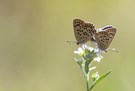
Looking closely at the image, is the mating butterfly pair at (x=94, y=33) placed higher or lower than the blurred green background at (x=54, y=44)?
higher

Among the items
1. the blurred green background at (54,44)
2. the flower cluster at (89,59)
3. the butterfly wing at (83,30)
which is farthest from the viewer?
the blurred green background at (54,44)

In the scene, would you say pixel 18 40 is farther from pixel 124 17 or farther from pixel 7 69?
pixel 124 17

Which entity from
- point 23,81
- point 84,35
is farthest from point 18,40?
point 84,35

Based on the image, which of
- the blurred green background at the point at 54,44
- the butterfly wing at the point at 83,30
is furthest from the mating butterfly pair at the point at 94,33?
the blurred green background at the point at 54,44

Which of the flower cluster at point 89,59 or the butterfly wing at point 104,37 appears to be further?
the butterfly wing at point 104,37

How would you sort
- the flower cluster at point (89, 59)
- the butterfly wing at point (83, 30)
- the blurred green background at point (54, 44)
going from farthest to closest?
the blurred green background at point (54, 44), the butterfly wing at point (83, 30), the flower cluster at point (89, 59)

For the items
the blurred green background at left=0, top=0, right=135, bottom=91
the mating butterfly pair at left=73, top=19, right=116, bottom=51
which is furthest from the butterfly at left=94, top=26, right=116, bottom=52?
the blurred green background at left=0, top=0, right=135, bottom=91

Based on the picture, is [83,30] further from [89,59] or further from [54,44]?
[54,44]

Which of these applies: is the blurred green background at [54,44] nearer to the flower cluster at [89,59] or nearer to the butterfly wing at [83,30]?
the butterfly wing at [83,30]
